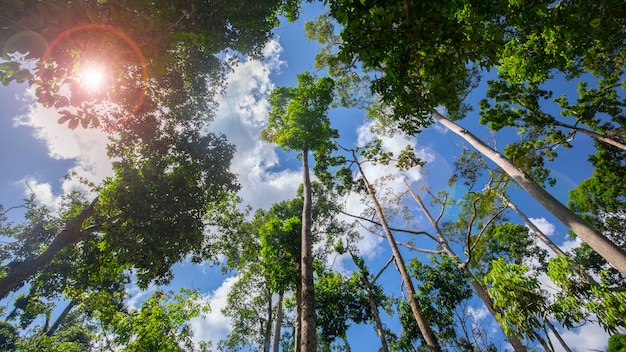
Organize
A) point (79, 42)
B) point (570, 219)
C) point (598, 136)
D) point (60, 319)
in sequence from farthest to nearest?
1. point (60, 319)
2. point (598, 136)
3. point (570, 219)
4. point (79, 42)

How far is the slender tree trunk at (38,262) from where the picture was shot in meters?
7.85

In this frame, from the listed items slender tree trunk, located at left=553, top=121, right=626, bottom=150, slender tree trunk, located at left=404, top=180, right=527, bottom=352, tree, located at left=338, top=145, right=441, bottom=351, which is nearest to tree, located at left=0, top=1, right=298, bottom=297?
tree, located at left=338, top=145, right=441, bottom=351

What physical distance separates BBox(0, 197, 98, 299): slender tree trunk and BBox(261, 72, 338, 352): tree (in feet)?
28.2

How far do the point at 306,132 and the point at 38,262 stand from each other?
11478mm

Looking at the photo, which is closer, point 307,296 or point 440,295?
point 307,296

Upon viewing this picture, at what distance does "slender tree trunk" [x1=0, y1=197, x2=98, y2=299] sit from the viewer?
785cm

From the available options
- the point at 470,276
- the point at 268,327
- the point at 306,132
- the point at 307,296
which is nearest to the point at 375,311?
the point at 470,276

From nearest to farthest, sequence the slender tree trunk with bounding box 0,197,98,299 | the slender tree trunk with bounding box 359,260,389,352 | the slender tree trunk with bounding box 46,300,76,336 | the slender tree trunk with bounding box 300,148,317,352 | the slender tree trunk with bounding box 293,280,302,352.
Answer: the slender tree trunk with bounding box 300,148,317,352, the slender tree trunk with bounding box 0,197,98,299, the slender tree trunk with bounding box 293,280,302,352, the slender tree trunk with bounding box 359,260,389,352, the slender tree trunk with bounding box 46,300,76,336

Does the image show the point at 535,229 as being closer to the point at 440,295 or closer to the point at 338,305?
the point at 440,295

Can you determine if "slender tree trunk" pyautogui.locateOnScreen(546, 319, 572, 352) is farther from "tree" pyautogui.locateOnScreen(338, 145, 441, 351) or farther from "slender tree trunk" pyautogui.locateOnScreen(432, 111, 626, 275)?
"slender tree trunk" pyautogui.locateOnScreen(432, 111, 626, 275)

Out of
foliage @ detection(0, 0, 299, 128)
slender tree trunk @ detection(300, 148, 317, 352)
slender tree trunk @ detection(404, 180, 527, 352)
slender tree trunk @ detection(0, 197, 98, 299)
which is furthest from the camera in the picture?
slender tree trunk @ detection(404, 180, 527, 352)

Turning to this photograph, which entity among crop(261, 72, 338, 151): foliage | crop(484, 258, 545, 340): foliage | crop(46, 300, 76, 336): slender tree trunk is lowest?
crop(484, 258, 545, 340): foliage

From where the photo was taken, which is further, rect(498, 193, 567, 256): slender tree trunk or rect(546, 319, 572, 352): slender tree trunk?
rect(546, 319, 572, 352): slender tree trunk

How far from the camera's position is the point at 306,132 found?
13906mm
